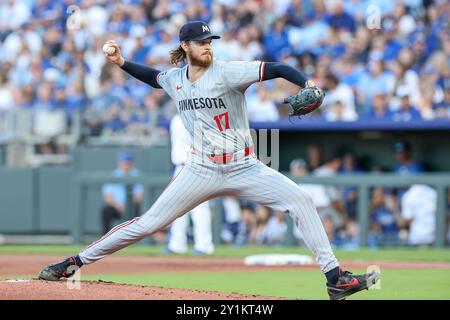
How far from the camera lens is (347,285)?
21.4 feet

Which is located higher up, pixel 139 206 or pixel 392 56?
pixel 392 56

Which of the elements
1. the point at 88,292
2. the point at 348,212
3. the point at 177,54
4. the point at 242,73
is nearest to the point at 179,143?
the point at 348,212

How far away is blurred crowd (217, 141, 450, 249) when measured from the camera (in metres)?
13.4

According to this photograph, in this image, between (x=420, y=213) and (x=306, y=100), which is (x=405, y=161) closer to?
(x=420, y=213)

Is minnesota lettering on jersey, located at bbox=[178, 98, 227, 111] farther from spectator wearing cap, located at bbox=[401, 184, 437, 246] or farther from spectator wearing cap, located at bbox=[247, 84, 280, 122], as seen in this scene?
spectator wearing cap, located at bbox=[247, 84, 280, 122]

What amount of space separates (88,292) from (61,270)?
2.36ft

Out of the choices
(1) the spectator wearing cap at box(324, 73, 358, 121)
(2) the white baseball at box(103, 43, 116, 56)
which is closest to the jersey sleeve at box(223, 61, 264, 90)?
(2) the white baseball at box(103, 43, 116, 56)

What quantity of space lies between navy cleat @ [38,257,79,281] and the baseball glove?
2.09 metres

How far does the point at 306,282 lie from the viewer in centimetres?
855

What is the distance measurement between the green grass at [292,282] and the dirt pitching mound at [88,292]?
3.12 feet
